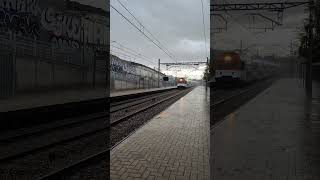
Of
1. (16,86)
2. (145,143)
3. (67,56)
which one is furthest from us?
(67,56)

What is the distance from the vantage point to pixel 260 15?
6578 millimetres

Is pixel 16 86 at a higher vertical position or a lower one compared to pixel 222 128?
higher

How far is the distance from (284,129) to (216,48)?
194 cm

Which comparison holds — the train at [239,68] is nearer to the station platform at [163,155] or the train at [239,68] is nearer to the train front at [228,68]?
the train front at [228,68]

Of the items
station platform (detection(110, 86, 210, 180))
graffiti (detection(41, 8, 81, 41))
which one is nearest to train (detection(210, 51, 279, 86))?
station platform (detection(110, 86, 210, 180))

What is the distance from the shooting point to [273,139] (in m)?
7.23

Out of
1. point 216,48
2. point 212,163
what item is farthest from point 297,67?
point 212,163

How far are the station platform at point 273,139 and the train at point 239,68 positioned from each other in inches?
12.8

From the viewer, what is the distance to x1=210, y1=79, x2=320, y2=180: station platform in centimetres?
595

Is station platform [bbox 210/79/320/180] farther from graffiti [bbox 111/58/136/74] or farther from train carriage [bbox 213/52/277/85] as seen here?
graffiti [bbox 111/58/136/74]

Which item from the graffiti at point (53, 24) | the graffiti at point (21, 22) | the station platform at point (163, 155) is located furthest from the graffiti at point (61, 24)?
the station platform at point (163, 155)

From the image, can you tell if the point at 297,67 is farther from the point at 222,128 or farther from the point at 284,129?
the point at 222,128

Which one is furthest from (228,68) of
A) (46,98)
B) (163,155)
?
(46,98)

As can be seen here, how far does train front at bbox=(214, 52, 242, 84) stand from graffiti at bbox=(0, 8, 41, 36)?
354 inches
